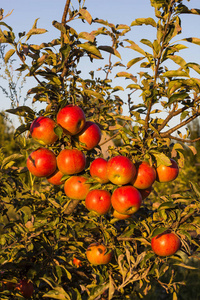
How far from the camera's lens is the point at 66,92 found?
1.79 m

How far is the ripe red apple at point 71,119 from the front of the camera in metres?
1.62

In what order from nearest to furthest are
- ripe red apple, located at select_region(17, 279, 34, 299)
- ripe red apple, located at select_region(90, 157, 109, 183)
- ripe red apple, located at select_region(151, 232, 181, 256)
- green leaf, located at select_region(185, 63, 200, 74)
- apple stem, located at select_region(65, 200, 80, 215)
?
green leaf, located at select_region(185, 63, 200, 74)
ripe red apple, located at select_region(90, 157, 109, 183)
ripe red apple, located at select_region(151, 232, 181, 256)
apple stem, located at select_region(65, 200, 80, 215)
ripe red apple, located at select_region(17, 279, 34, 299)

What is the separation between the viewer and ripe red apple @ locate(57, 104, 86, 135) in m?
1.62

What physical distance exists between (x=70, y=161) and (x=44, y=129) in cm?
21

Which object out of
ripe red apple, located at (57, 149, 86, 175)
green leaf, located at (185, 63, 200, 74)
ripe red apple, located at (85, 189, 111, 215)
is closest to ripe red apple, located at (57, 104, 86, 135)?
ripe red apple, located at (57, 149, 86, 175)

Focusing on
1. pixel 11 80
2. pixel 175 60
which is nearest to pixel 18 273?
pixel 175 60

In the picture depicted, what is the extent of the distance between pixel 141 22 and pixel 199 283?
4726 mm

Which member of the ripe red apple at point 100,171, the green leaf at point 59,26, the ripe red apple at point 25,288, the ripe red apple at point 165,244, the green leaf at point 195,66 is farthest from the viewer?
the ripe red apple at point 25,288

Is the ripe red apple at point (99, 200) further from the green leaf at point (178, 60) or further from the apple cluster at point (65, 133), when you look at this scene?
the green leaf at point (178, 60)

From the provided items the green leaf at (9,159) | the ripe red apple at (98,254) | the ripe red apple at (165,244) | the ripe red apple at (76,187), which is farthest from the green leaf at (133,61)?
the ripe red apple at (98,254)

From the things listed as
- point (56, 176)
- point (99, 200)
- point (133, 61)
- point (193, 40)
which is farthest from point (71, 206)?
point (193, 40)

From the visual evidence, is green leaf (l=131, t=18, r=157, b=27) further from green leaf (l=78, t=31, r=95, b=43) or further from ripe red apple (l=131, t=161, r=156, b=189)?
ripe red apple (l=131, t=161, r=156, b=189)

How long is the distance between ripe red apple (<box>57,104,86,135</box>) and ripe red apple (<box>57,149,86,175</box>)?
0.35ft

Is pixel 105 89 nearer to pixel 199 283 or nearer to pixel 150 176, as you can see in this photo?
pixel 150 176
